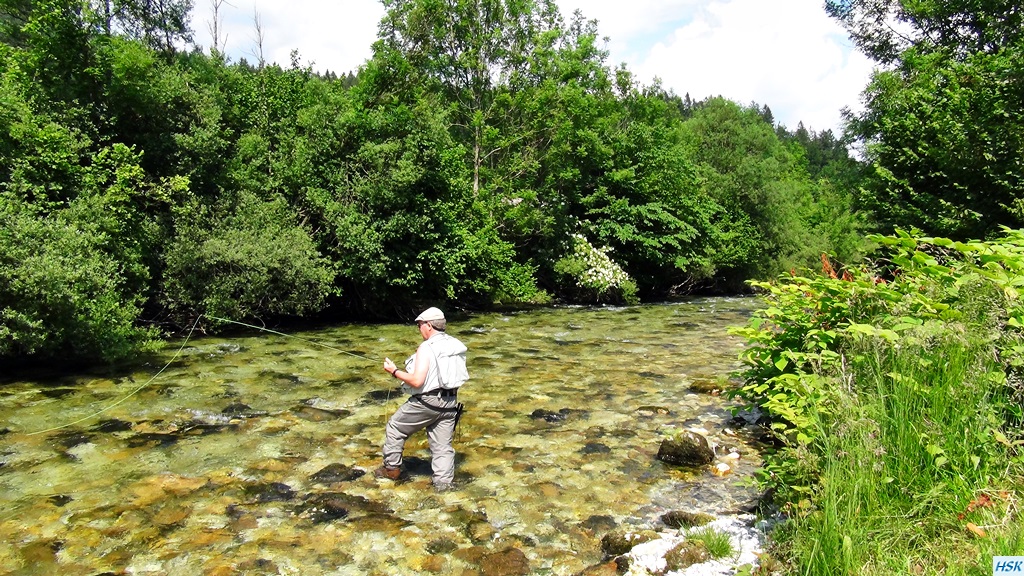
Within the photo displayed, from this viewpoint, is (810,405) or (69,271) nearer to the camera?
Result: (810,405)

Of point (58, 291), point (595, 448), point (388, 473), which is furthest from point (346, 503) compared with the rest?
point (58, 291)

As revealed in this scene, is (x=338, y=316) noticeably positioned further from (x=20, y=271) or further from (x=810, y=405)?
(x=810, y=405)

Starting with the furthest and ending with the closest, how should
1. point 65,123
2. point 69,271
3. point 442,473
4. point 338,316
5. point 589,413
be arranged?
point 338,316 → point 65,123 → point 69,271 → point 589,413 → point 442,473

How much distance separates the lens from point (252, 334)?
56.5 ft

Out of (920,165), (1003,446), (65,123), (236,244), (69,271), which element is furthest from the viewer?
(920,165)

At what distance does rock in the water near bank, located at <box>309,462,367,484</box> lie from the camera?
7.41 metres

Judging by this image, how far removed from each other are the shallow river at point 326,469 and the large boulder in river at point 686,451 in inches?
6.7

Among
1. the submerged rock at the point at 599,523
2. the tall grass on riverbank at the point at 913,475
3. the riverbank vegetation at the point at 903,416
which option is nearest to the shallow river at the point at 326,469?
the submerged rock at the point at 599,523

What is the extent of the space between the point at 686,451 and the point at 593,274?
783 inches

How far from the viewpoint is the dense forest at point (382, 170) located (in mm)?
13688

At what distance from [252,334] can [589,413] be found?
424 inches

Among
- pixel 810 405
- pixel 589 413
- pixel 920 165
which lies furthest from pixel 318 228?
pixel 920 165

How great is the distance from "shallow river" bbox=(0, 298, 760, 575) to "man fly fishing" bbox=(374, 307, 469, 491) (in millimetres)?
393

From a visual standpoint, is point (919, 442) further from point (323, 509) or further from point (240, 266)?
point (240, 266)
